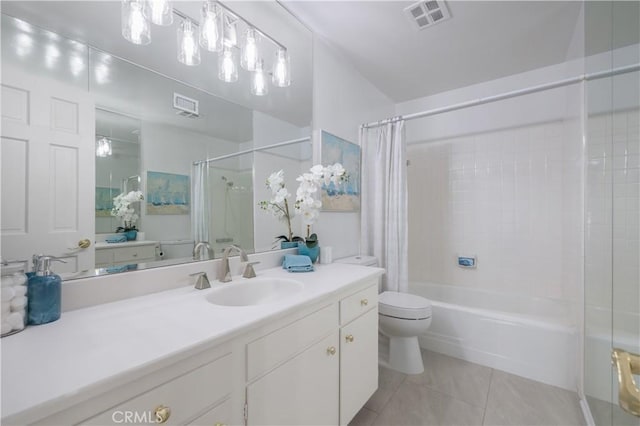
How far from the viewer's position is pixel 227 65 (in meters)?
1.39

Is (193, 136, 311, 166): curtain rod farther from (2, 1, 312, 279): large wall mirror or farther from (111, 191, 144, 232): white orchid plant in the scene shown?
(111, 191, 144, 232): white orchid plant

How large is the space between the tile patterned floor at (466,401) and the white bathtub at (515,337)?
86mm

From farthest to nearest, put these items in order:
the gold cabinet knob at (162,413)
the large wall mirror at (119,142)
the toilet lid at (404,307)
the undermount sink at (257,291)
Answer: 1. the toilet lid at (404,307)
2. the undermount sink at (257,291)
3. the large wall mirror at (119,142)
4. the gold cabinet knob at (162,413)

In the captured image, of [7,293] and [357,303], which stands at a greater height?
[7,293]

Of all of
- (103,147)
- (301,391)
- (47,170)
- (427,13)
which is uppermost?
(427,13)

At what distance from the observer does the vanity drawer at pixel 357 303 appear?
4.00ft

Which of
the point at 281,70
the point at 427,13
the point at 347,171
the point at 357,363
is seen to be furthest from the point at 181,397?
the point at 427,13

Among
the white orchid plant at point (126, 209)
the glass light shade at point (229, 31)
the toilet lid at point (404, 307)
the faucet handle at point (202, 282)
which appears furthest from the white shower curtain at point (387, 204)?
the white orchid plant at point (126, 209)

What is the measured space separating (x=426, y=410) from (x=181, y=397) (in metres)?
1.51

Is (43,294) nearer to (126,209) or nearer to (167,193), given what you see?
(126,209)

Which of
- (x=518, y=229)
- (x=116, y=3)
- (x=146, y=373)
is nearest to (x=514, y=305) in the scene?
(x=518, y=229)

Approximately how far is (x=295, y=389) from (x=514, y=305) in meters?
2.42

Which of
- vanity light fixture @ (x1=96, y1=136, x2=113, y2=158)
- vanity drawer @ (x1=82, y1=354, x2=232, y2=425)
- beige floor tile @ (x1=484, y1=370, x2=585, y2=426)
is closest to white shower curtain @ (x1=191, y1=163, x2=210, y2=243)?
vanity light fixture @ (x1=96, y1=136, x2=113, y2=158)

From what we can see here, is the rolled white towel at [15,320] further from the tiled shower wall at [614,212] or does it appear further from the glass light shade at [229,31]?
the tiled shower wall at [614,212]
